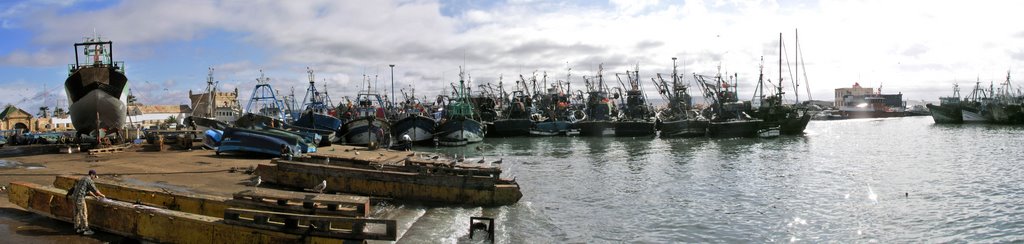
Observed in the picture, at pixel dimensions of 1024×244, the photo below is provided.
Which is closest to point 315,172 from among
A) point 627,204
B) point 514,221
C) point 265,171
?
point 265,171

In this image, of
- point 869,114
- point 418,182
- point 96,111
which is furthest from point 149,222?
point 869,114

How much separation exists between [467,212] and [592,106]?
52831mm

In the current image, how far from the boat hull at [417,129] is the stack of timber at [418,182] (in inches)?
1181

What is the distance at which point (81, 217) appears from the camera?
9750 mm

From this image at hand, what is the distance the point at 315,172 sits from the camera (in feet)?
52.6

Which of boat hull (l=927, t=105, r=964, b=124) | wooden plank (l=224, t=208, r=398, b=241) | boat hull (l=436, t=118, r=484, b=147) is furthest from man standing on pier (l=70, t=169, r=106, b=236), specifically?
boat hull (l=927, t=105, r=964, b=124)

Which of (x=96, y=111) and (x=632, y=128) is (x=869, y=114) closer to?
(x=632, y=128)

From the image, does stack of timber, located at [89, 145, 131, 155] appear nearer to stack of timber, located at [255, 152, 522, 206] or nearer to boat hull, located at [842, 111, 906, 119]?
stack of timber, located at [255, 152, 522, 206]

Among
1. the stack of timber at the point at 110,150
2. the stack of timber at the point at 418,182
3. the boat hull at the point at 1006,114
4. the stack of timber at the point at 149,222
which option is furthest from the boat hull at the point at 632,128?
the stack of timber at the point at 149,222

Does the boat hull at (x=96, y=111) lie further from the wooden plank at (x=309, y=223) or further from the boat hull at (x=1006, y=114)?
the boat hull at (x=1006, y=114)

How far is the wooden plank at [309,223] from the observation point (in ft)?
27.1

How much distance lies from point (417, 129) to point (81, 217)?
1449 inches

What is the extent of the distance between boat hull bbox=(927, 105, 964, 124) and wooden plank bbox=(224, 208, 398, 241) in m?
94.9

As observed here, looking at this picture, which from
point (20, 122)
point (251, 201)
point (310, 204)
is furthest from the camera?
point (20, 122)
